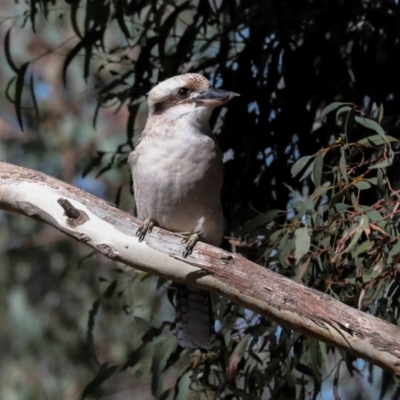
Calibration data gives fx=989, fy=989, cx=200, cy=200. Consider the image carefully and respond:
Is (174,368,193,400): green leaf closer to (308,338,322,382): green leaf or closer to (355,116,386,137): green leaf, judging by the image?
(308,338,322,382): green leaf

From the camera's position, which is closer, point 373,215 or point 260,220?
point 373,215

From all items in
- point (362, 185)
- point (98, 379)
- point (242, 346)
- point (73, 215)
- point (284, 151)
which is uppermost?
point (73, 215)

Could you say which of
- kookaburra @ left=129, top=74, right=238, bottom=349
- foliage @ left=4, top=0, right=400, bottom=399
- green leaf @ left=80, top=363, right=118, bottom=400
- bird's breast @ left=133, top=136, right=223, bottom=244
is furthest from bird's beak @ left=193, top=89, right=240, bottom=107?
green leaf @ left=80, top=363, right=118, bottom=400

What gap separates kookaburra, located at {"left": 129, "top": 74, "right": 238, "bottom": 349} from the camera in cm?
321

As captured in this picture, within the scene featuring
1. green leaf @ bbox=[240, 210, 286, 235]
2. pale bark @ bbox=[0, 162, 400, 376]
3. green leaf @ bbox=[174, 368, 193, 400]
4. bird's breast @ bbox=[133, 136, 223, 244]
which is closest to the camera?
pale bark @ bbox=[0, 162, 400, 376]

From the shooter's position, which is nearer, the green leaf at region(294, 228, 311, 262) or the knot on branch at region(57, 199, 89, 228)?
the knot on branch at region(57, 199, 89, 228)

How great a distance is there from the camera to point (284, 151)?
3.61m

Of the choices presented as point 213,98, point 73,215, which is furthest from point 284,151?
point 73,215

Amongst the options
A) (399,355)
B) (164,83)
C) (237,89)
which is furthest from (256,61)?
(399,355)

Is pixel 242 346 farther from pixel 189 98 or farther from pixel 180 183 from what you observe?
pixel 189 98

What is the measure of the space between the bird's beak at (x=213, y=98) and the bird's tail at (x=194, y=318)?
A: 642mm

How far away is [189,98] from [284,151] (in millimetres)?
486

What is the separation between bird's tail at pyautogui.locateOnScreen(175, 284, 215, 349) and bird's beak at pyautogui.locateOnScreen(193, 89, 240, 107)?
0.64 m

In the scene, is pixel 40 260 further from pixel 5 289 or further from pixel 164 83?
pixel 164 83
